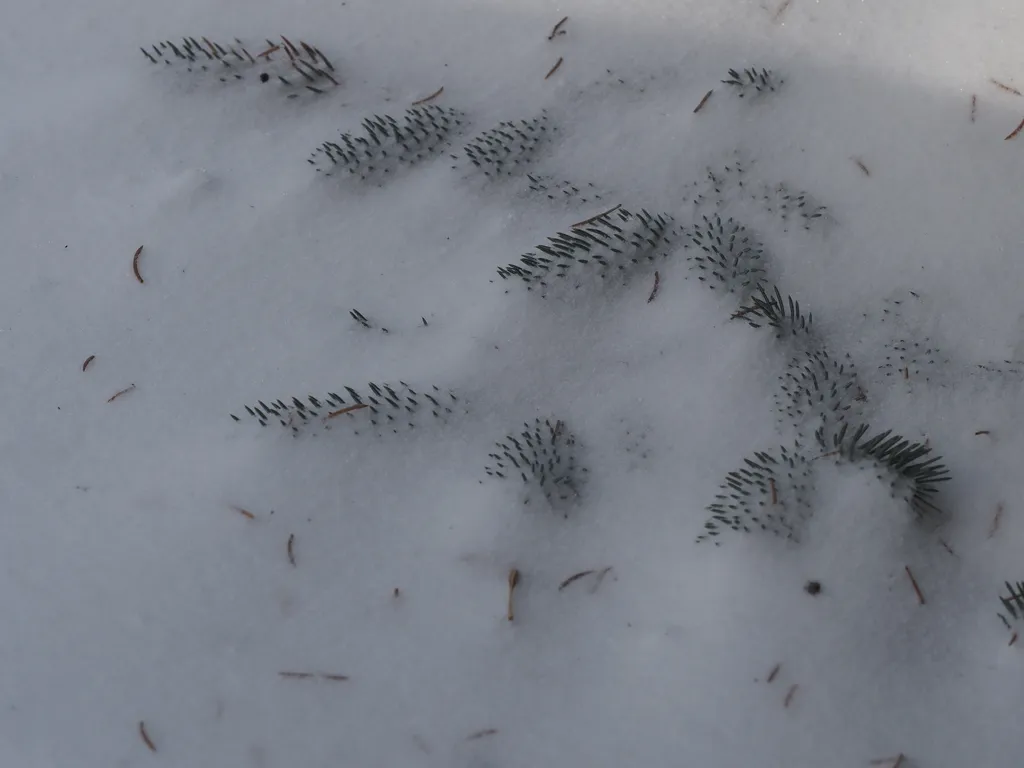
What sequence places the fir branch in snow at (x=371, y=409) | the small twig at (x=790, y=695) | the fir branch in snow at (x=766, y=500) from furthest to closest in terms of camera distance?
1. the fir branch in snow at (x=371, y=409)
2. the fir branch in snow at (x=766, y=500)
3. the small twig at (x=790, y=695)

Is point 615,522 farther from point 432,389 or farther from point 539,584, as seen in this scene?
point 432,389

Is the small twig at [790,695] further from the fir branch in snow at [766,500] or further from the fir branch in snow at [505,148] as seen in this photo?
the fir branch in snow at [505,148]

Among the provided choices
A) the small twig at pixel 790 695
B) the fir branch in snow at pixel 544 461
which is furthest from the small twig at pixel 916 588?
the fir branch in snow at pixel 544 461

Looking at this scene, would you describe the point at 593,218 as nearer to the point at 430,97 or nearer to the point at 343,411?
the point at 430,97

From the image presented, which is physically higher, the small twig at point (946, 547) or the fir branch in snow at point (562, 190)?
the fir branch in snow at point (562, 190)

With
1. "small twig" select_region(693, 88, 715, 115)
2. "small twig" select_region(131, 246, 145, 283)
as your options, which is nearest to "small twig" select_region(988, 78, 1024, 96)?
"small twig" select_region(693, 88, 715, 115)

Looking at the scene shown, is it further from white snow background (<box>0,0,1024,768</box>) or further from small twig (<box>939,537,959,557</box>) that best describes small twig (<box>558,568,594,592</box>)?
small twig (<box>939,537,959,557</box>)
